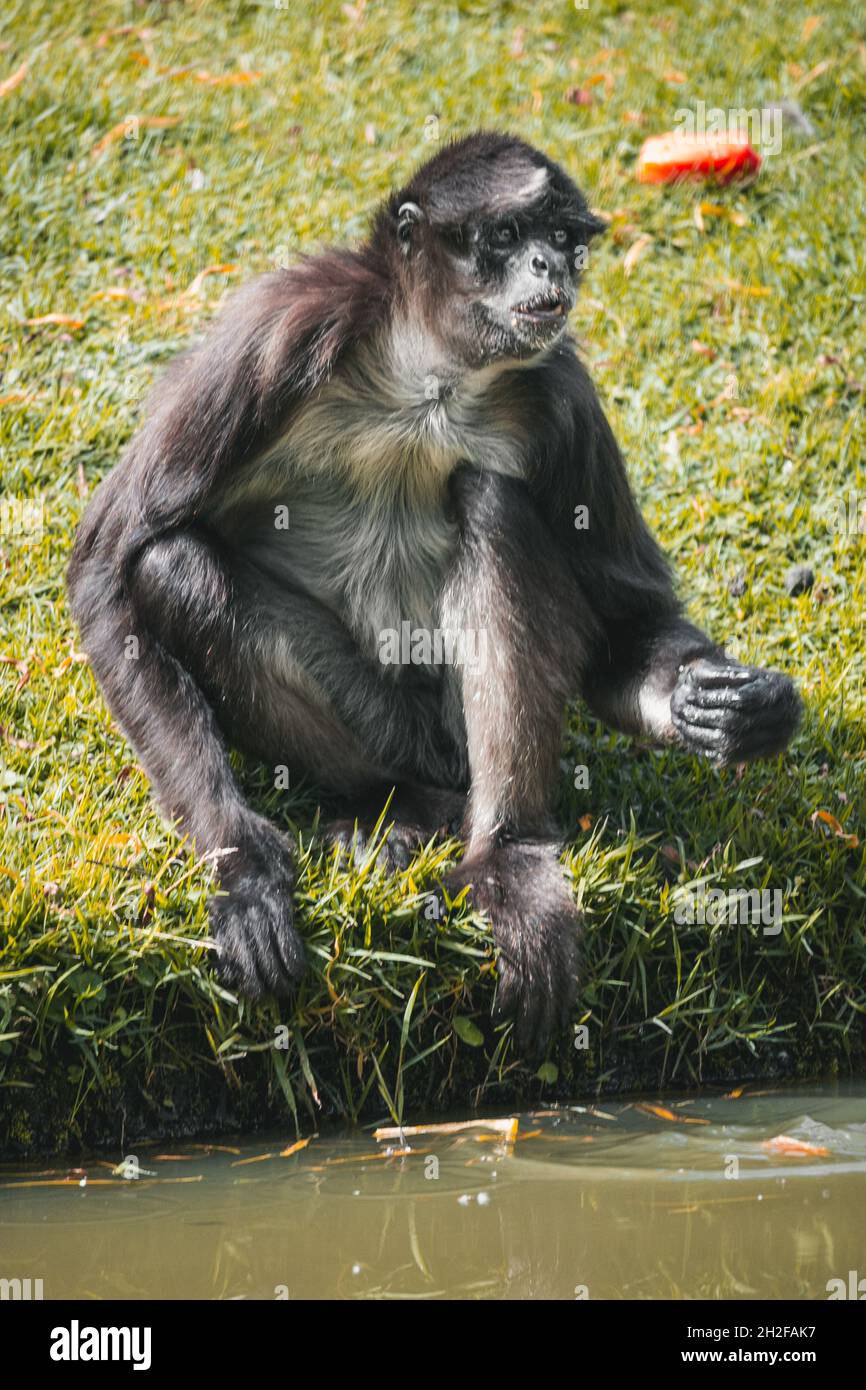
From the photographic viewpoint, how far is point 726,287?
8.59 metres

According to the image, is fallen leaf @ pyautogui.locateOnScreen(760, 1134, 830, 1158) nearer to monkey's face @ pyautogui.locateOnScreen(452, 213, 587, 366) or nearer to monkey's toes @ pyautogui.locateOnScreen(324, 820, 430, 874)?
monkey's toes @ pyautogui.locateOnScreen(324, 820, 430, 874)

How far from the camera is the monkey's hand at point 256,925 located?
15.7ft

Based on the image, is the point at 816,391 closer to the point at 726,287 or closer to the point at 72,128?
the point at 726,287

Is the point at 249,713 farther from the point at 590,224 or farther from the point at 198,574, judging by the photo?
the point at 590,224

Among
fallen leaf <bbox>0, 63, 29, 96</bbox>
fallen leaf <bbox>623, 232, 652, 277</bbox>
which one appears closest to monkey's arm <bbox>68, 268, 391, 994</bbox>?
fallen leaf <bbox>623, 232, 652, 277</bbox>

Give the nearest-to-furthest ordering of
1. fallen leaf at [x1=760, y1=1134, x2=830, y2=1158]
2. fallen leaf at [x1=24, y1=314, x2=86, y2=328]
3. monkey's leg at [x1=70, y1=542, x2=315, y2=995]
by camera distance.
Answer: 1. fallen leaf at [x1=760, y1=1134, x2=830, y2=1158]
2. monkey's leg at [x1=70, y1=542, x2=315, y2=995]
3. fallen leaf at [x1=24, y1=314, x2=86, y2=328]

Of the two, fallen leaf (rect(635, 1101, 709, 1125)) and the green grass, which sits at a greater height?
the green grass

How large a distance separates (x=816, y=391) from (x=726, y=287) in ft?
2.97

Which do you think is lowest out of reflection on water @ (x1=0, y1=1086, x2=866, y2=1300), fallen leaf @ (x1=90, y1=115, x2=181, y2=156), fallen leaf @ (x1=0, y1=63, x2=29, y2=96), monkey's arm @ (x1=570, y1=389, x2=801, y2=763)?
reflection on water @ (x1=0, y1=1086, x2=866, y2=1300)

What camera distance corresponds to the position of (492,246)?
215 inches

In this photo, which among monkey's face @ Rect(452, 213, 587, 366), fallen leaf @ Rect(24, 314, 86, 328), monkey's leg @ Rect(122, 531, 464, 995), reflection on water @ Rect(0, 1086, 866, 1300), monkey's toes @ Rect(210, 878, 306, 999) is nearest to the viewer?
reflection on water @ Rect(0, 1086, 866, 1300)

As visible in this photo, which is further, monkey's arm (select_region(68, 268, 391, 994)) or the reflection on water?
monkey's arm (select_region(68, 268, 391, 994))

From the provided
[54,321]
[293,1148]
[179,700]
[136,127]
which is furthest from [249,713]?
[136,127]

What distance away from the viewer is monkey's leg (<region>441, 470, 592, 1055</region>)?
523 cm
